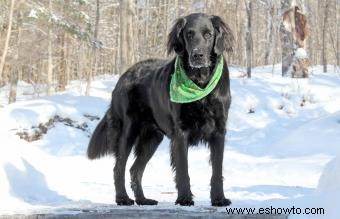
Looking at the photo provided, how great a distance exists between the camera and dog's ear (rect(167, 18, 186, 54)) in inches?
188

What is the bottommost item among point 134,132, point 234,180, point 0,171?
point 234,180

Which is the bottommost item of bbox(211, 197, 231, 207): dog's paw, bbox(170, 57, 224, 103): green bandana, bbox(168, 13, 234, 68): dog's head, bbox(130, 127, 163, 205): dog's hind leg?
bbox(211, 197, 231, 207): dog's paw

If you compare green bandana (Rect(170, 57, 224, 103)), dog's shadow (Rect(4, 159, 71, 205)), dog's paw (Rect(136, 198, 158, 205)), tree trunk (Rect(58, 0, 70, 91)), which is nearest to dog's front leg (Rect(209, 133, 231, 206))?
green bandana (Rect(170, 57, 224, 103))

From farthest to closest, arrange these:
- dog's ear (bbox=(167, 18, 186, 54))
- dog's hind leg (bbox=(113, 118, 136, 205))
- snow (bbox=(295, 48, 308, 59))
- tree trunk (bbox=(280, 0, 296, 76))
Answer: tree trunk (bbox=(280, 0, 296, 76)) → snow (bbox=(295, 48, 308, 59)) → dog's hind leg (bbox=(113, 118, 136, 205)) → dog's ear (bbox=(167, 18, 186, 54))

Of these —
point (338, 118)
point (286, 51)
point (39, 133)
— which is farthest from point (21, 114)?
point (286, 51)

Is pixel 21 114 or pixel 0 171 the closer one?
pixel 0 171

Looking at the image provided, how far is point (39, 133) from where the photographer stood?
12953mm

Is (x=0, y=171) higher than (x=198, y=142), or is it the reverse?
(x=198, y=142)

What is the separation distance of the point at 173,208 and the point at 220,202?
0.47 metres

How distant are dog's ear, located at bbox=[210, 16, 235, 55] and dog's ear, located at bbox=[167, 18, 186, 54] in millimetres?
277

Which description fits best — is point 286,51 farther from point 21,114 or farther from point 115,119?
point 115,119

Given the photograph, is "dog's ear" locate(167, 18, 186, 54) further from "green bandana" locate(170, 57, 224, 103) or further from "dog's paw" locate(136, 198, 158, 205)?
"dog's paw" locate(136, 198, 158, 205)

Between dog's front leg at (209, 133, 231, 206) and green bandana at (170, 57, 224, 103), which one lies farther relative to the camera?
dog's front leg at (209, 133, 231, 206)

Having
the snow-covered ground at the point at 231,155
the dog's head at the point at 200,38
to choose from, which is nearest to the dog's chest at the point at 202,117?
the dog's head at the point at 200,38
